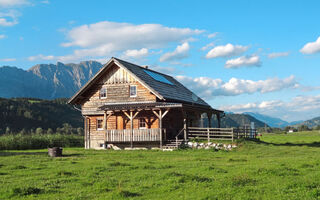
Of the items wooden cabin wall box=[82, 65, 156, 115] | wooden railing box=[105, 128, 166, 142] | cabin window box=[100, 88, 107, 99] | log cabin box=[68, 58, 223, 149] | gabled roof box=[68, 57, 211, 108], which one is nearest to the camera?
→ wooden railing box=[105, 128, 166, 142]

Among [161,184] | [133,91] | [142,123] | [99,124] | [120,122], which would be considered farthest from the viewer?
[99,124]

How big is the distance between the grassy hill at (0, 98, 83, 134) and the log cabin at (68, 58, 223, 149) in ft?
275

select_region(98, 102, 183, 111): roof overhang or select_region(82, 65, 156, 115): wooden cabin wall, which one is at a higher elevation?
select_region(82, 65, 156, 115): wooden cabin wall

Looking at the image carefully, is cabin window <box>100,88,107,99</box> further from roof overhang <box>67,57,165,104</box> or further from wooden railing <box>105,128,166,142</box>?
wooden railing <box>105,128,166,142</box>

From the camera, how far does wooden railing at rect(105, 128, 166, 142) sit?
31109 mm

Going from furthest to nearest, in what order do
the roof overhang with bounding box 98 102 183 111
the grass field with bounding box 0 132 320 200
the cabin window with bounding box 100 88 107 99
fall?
1. the cabin window with bounding box 100 88 107 99
2. the roof overhang with bounding box 98 102 183 111
3. the grass field with bounding box 0 132 320 200

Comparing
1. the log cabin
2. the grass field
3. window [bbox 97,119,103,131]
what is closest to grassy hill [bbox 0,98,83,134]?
window [bbox 97,119,103,131]

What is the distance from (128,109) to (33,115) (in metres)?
100

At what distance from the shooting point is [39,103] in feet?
440

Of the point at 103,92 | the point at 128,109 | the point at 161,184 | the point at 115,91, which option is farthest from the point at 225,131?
the point at 161,184

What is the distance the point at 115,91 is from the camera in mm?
34781

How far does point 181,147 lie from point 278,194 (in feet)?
65.2

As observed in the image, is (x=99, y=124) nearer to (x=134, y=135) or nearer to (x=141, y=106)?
(x=134, y=135)

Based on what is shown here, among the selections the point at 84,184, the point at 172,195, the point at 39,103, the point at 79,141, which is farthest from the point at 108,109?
the point at 39,103
